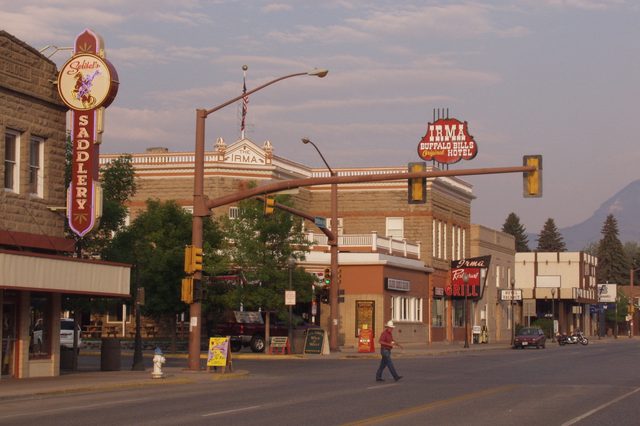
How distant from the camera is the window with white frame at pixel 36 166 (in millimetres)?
31181

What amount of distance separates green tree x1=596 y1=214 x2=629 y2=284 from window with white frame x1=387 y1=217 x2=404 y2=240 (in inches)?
4302

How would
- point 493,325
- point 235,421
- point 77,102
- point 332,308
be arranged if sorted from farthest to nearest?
point 493,325 < point 332,308 < point 77,102 < point 235,421

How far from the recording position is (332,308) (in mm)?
52906

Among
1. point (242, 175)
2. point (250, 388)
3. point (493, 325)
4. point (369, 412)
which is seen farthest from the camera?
point (493, 325)

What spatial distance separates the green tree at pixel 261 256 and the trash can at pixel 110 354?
56.8 feet

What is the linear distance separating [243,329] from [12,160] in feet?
81.2

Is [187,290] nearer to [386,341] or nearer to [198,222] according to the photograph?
[198,222]

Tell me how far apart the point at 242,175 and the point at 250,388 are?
3953 centimetres

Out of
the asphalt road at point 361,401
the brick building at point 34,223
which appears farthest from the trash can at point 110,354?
the asphalt road at point 361,401

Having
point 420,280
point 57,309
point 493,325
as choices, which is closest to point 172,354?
point 57,309

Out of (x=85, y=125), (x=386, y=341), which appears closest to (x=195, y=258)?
(x=85, y=125)

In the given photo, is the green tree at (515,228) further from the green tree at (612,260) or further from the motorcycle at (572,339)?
the motorcycle at (572,339)

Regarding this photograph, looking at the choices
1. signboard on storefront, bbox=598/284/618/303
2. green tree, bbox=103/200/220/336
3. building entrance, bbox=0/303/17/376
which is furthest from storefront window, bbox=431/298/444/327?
signboard on storefront, bbox=598/284/618/303

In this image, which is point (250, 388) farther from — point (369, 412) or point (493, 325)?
point (493, 325)
